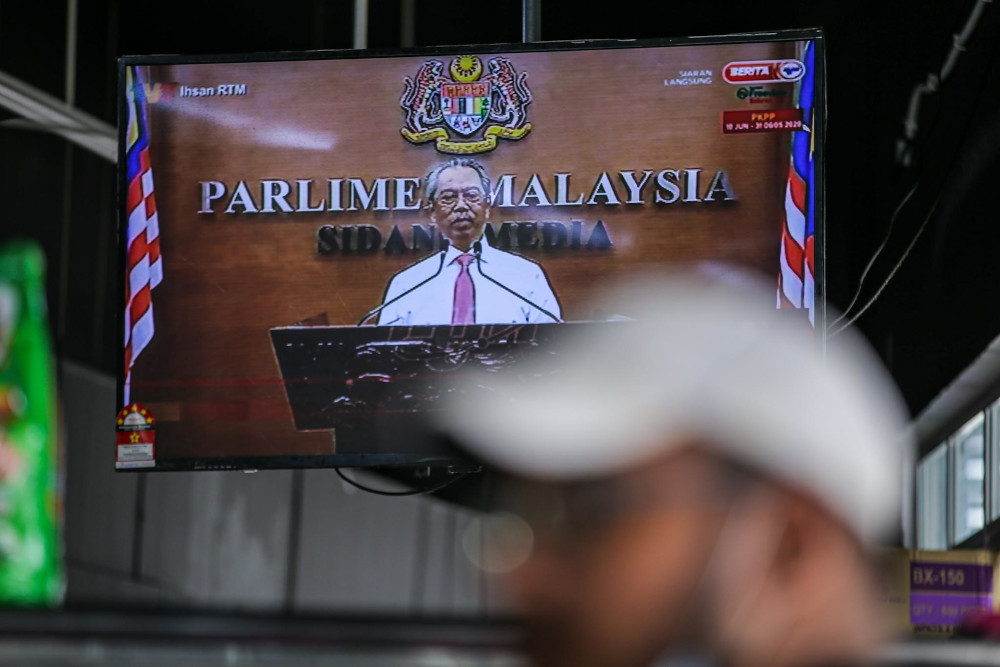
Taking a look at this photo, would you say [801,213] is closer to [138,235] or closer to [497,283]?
[497,283]

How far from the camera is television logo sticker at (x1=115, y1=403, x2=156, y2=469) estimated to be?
158 inches

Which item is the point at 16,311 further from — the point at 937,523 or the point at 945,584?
the point at 937,523

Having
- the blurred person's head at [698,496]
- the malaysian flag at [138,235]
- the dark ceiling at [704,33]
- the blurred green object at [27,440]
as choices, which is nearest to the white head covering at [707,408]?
the blurred person's head at [698,496]

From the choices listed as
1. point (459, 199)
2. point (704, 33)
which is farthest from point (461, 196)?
point (704, 33)

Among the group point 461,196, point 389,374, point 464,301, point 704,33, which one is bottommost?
point 389,374

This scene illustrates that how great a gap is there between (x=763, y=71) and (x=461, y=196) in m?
0.77

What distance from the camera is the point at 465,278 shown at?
4008mm

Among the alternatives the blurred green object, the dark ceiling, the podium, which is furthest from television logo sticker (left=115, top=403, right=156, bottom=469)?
the dark ceiling

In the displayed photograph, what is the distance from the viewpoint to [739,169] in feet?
13.1

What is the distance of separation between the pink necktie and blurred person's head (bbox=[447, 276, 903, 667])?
2.98 metres

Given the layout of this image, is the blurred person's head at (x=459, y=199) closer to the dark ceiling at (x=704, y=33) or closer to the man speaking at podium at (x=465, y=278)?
the man speaking at podium at (x=465, y=278)

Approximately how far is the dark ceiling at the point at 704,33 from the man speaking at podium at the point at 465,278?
1428 millimetres

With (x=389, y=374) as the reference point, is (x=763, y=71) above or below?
above

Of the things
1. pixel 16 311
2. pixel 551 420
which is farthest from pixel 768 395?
pixel 16 311
